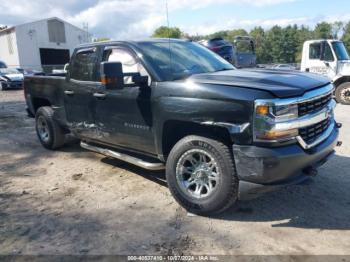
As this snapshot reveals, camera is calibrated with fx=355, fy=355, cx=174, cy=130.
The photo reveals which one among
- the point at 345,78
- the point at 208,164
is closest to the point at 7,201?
the point at 208,164

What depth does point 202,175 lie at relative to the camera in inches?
152

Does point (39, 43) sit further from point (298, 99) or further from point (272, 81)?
point (298, 99)

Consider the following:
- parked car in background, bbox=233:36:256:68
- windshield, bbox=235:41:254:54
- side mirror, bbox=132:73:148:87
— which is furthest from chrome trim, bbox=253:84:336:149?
windshield, bbox=235:41:254:54

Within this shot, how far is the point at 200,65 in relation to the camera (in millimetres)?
4633

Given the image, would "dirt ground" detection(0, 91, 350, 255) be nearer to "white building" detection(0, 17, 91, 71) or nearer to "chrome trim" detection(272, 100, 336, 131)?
"chrome trim" detection(272, 100, 336, 131)

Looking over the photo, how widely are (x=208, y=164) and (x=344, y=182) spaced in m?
2.12

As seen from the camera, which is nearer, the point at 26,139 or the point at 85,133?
the point at 85,133

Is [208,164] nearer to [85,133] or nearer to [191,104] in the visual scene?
[191,104]

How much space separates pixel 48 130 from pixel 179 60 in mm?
3209

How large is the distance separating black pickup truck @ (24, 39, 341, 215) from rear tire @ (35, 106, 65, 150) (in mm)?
1179

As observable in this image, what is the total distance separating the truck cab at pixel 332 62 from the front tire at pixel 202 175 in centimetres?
1016

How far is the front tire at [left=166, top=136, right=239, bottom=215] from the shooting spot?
11.8 ft

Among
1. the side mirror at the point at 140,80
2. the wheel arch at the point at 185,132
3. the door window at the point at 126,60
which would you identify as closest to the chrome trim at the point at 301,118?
the wheel arch at the point at 185,132

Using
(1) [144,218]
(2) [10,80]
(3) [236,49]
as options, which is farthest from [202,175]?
(2) [10,80]
